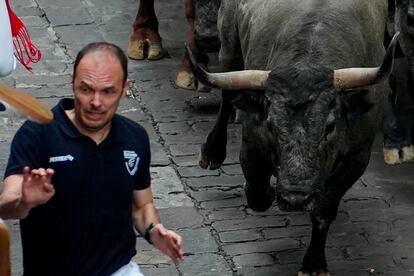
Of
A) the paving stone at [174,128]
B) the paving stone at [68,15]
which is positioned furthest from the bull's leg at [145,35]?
the paving stone at [174,128]

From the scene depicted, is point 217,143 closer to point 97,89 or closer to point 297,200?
point 297,200

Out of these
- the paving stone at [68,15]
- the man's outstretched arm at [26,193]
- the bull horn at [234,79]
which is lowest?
the paving stone at [68,15]

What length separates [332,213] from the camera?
26.2 feet

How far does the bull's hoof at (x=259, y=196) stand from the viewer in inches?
331

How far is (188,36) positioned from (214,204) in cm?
228

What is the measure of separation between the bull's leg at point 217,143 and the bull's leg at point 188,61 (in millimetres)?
1245

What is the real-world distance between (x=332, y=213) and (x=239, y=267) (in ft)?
2.23

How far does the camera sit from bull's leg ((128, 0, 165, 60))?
38.1ft

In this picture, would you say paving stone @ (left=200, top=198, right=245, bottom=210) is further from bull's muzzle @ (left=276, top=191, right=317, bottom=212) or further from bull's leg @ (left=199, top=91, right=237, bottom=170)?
bull's muzzle @ (left=276, top=191, right=317, bottom=212)

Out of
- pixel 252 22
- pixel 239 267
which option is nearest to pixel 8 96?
pixel 239 267

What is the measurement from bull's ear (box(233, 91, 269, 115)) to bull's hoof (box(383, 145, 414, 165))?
91.4 inches

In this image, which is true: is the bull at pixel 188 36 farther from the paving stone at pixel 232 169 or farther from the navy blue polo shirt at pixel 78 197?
the navy blue polo shirt at pixel 78 197

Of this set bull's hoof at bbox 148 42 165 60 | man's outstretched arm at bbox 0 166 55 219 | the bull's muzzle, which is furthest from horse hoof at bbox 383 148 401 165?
man's outstretched arm at bbox 0 166 55 219

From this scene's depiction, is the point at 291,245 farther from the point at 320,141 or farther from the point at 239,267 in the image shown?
the point at 320,141
